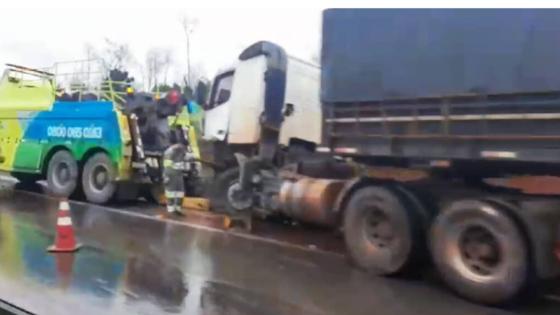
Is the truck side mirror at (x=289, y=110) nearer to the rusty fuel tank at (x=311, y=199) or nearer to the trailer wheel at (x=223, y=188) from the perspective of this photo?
the trailer wheel at (x=223, y=188)

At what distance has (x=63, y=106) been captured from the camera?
1266 cm

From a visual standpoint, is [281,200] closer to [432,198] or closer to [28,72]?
[432,198]

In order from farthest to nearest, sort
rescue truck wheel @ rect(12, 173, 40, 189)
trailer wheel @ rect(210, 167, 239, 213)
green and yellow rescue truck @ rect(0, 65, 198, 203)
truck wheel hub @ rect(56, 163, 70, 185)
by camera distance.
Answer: rescue truck wheel @ rect(12, 173, 40, 189) < truck wheel hub @ rect(56, 163, 70, 185) < green and yellow rescue truck @ rect(0, 65, 198, 203) < trailer wheel @ rect(210, 167, 239, 213)

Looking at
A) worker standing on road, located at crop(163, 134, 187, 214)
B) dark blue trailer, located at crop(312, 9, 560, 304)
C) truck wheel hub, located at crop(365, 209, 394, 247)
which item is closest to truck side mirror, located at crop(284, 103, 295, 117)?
worker standing on road, located at crop(163, 134, 187, 214)

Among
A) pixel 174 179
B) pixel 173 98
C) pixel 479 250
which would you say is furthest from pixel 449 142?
pixel 173 98

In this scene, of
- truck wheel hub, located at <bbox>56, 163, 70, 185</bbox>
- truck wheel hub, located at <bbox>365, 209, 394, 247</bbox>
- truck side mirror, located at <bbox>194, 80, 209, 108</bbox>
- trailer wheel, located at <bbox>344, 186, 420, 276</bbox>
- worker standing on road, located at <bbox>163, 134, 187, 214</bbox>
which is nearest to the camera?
trailer wheel, located at <bbox>344, 186, 420, 276</bbox>

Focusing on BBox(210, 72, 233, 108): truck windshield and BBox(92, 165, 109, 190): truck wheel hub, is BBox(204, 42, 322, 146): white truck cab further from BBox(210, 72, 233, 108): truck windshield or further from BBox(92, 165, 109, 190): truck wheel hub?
BBox(92, 165, 109, 190): truck wheel hub

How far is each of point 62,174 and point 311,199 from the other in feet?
23.1

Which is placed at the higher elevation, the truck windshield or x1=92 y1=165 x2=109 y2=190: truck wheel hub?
the truck windshield

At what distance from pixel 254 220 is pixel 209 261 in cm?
282

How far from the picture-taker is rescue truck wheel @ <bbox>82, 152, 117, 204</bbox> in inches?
A: 469

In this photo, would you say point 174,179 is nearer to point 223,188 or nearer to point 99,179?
point 223,188

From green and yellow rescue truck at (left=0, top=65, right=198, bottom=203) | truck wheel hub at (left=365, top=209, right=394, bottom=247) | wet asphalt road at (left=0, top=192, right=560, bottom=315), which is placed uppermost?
green and yellow rescue truck at (left=0, top=65, right=198, bottom=203)

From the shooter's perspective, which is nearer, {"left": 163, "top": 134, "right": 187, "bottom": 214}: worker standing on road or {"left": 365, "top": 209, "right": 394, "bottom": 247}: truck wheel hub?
{"left": 365, "top": 209, "right": 394, "bottom": 247}: truck wheel hub
